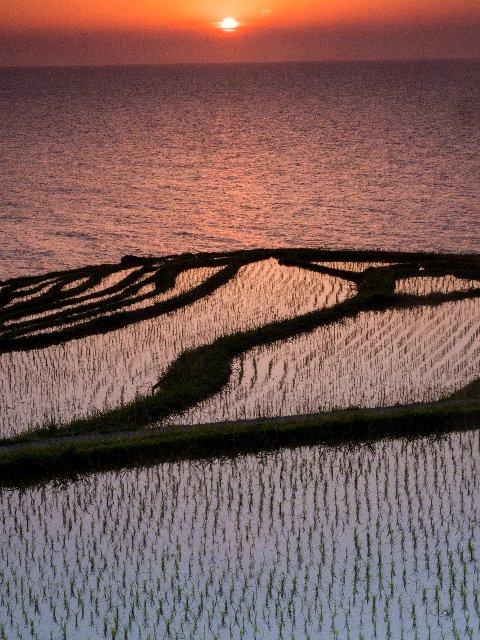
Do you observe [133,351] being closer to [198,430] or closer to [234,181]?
[198,430]

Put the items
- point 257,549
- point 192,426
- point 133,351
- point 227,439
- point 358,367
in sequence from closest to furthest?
point 257,549 → point 227,439 → point 192,426 → point 358,367 → point 133,351

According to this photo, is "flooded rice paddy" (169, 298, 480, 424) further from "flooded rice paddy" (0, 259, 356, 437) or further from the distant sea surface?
the distant sea surface

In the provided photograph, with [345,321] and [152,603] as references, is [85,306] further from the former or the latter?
[152,603]

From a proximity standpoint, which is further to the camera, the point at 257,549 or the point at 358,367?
the point at 358,367

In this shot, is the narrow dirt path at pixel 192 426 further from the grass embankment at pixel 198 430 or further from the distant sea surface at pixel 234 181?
the distant sea surface at pixel 234 181

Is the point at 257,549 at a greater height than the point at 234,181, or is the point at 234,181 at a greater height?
the point at 234,181

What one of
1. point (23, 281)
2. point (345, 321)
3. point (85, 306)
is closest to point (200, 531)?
point (345, 321)

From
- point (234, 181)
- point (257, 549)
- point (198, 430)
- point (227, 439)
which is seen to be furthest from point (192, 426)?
point (234, 181)

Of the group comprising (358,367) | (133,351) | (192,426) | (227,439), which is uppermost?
(133,351)
